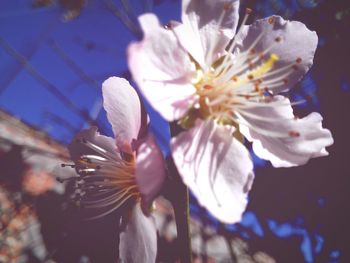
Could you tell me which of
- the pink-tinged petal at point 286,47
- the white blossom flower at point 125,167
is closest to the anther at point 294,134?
the pink-tinged petal at point 286,47

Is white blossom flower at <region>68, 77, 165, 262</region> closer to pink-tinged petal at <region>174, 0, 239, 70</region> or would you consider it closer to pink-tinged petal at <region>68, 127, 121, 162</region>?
pink-tinged petal at <region>68, 127, 121, 162</region>

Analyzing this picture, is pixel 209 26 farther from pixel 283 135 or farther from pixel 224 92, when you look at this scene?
pixel 283 135

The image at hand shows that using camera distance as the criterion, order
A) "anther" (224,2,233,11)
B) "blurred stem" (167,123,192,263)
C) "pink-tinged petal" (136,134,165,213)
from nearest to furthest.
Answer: "pink-tinged petal" (136,134,165,213), "blurred stem" (167,123,192,263), "anther" (224,2,233,11)

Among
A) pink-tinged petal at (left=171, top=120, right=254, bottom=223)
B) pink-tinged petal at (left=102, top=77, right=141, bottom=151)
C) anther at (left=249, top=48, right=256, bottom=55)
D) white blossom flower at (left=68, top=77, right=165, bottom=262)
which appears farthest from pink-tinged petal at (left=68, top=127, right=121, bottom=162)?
anther at (left=249, top=48, right=256, bottom=55)

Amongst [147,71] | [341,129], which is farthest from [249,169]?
[341,129]

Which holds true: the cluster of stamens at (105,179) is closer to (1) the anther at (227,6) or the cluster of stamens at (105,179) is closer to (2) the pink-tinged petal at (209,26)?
(2) the pink-tinged petal at (209,26)

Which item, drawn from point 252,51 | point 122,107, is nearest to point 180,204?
point 122,107

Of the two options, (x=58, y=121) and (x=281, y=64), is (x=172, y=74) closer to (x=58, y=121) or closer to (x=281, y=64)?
(x=281, y=64)

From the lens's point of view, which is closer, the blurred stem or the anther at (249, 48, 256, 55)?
the blurred stem
